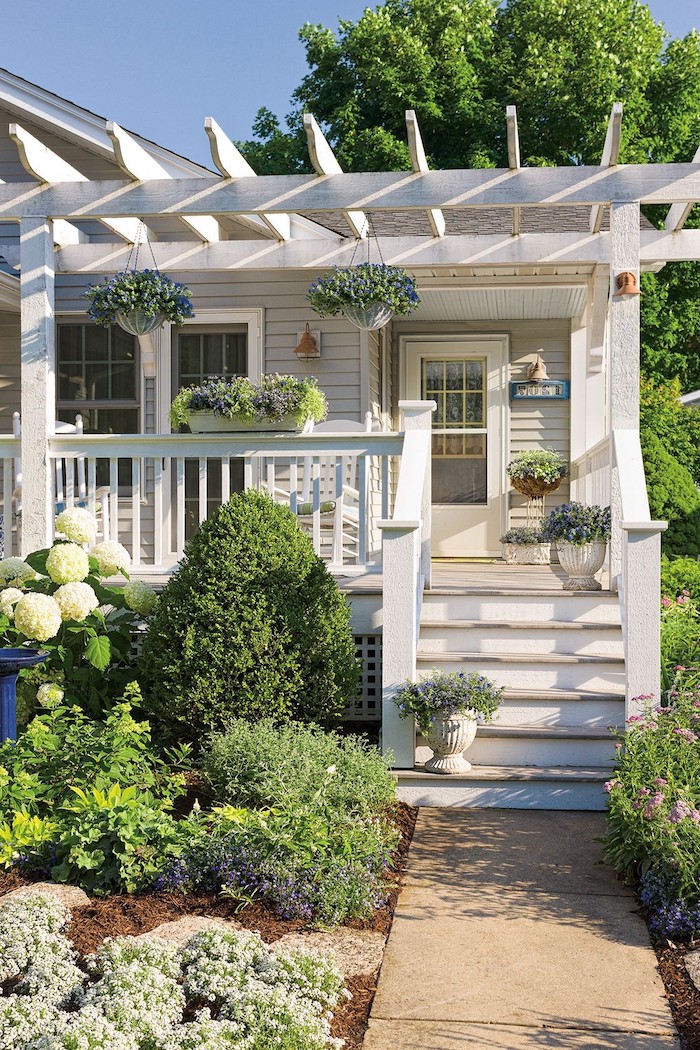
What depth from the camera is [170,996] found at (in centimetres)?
286

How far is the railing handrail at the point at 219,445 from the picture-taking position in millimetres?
6676

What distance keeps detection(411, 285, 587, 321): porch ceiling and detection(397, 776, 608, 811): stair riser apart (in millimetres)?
4790

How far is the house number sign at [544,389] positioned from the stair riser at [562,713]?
4.78m

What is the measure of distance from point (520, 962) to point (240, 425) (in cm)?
418

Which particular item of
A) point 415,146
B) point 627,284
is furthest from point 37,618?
point 627,284

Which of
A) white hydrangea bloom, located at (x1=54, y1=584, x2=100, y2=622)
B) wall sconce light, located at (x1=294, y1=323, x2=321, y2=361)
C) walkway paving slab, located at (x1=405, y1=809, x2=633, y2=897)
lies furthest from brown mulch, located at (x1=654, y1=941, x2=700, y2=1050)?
wall sconce light, located at (x1=294, y1=323, x2=321, y2=361)

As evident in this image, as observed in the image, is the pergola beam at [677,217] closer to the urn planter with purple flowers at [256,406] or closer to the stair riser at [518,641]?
A: the urn planter with purple flowers at [256,406]

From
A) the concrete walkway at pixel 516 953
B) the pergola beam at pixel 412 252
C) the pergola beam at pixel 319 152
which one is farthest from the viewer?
the pergola beam at pixel 412 252

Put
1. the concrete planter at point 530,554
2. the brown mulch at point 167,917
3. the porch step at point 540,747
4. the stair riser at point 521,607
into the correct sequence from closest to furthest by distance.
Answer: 1. the brown mulch at point 167,917
2. the porch step at point 540,747
3. the stair riser at point 521,607
4. the concrete planter at point 530,554

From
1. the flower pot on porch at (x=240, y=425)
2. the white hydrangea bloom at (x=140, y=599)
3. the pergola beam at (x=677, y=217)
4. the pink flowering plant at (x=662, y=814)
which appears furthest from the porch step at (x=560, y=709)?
the pergola beam at (x=677, y=217)

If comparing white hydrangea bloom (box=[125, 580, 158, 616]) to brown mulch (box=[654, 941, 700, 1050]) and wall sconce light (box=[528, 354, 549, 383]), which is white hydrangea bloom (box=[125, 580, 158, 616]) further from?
wall sconce light (box=[528, 354, 549, 383])

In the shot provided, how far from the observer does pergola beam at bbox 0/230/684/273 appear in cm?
794

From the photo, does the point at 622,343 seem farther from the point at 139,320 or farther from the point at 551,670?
the point at 139,320

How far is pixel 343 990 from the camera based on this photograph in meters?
3.07
